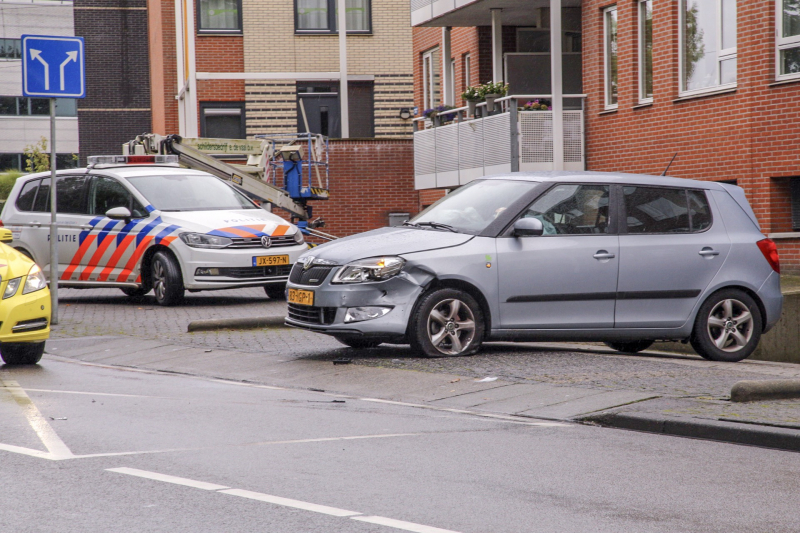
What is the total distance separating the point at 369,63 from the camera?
3294 cm

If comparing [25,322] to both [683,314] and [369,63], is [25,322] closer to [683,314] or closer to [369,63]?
[683,314]

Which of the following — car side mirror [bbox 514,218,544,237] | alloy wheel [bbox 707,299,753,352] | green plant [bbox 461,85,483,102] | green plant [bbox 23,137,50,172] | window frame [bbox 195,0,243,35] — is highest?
window frame [bbox 195,0,243,35]

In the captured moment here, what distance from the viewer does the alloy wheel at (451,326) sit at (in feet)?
33.1

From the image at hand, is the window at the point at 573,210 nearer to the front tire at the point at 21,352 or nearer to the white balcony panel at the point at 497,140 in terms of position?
the front tire at the point at 21,352

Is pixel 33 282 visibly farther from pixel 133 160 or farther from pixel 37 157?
pixel 37 157

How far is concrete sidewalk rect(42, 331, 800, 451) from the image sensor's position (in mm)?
7594

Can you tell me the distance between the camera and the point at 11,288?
1031 centimetres

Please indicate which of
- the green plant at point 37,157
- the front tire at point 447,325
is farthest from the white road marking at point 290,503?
the green plant at point 37,157

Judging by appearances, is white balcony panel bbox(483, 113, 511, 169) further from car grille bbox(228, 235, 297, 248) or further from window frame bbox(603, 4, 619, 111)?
car grille bbox(228, 235, 297, 248)

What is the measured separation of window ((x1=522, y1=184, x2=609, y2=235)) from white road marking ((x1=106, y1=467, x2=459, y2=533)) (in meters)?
5.31

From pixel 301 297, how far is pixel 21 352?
259cm

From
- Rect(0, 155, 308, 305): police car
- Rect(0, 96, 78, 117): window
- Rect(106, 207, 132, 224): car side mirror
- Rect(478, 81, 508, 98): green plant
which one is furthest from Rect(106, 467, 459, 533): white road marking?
Rect(0, 96, 78, 117): window

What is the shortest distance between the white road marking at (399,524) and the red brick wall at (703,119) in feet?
42.0

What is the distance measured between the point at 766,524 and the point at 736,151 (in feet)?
42.9
